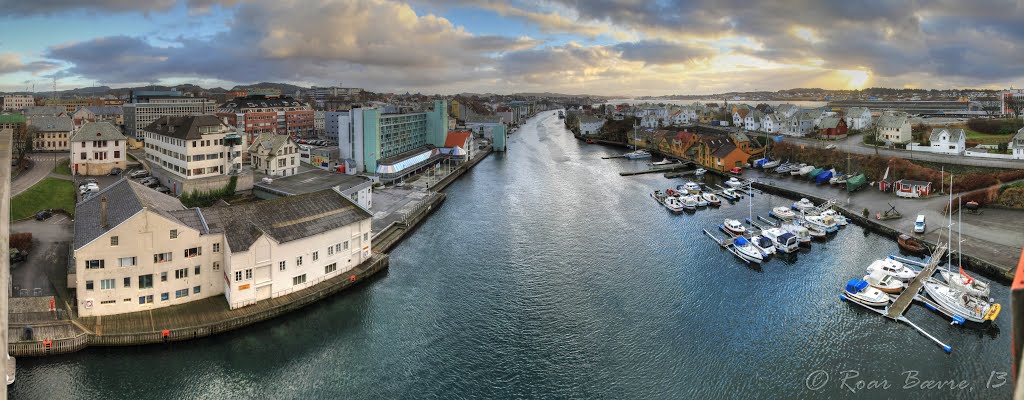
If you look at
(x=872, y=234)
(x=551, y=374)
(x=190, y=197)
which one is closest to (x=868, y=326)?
(x=551, y=374)

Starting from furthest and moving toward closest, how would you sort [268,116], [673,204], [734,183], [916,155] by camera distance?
[268,116], [734,183], [916,155], [673,204]

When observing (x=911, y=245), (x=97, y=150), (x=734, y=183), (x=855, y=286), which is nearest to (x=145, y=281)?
(x=97, y=150)

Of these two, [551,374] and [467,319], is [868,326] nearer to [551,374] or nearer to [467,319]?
[551,374]

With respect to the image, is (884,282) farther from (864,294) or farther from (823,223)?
(823,223)

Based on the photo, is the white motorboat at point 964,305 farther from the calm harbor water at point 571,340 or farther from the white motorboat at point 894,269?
the white motorboat at point 894,269

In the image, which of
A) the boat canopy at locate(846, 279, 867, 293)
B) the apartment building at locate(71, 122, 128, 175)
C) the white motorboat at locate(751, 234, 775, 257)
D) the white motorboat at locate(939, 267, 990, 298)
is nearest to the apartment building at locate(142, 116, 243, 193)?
the apartment building at locate(71, 122, 128, 175)

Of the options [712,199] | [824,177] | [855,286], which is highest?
[824,177]
